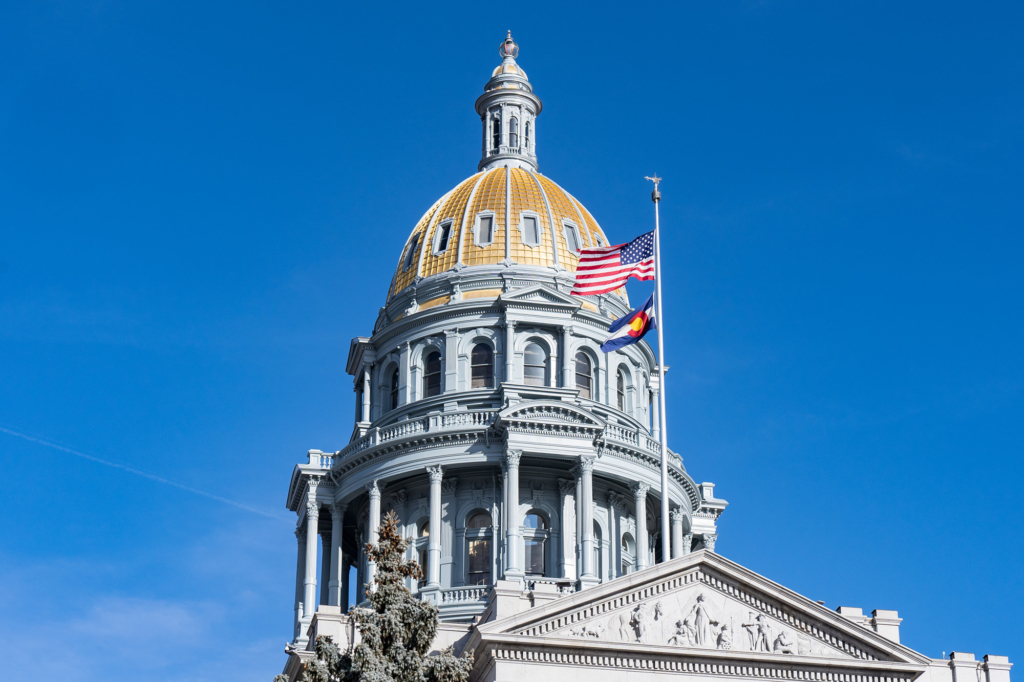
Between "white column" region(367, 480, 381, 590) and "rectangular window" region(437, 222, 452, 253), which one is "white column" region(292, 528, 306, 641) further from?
"rectangular window" region(437, 222, 452, 253)

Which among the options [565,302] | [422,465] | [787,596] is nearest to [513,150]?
[565,302]

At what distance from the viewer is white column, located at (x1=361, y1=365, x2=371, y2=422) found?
66.9m

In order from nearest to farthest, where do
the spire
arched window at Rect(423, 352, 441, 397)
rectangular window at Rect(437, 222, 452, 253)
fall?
arched window at Rect(423, 352, 441, 397) < rectangular window at Rect(437, 222, 452, 253) < the spire

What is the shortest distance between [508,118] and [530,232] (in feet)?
28.3

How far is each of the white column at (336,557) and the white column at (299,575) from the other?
1153 millimetres

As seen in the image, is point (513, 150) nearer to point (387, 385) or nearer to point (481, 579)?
point (387, 385)

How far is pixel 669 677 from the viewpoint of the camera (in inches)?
1596

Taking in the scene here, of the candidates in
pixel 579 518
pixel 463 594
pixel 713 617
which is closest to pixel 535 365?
pixel 579 518

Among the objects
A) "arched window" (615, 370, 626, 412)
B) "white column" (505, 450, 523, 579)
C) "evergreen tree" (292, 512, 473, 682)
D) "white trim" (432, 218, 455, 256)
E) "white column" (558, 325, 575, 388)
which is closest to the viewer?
"evergreen tree" (292, 512, 473, 682)

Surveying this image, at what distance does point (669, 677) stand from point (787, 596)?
3859mm

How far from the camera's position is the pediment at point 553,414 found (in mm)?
59844

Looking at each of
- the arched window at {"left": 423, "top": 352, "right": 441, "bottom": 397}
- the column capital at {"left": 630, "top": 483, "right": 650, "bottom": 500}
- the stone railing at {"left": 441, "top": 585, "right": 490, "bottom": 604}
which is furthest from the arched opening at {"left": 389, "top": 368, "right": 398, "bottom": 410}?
the stone railing at {"left": 441, "top": 585, "right": 490, "bottom": 604}

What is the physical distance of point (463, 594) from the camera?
188 feet

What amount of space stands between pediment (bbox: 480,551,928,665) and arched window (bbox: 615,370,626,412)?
2456 centimetres
